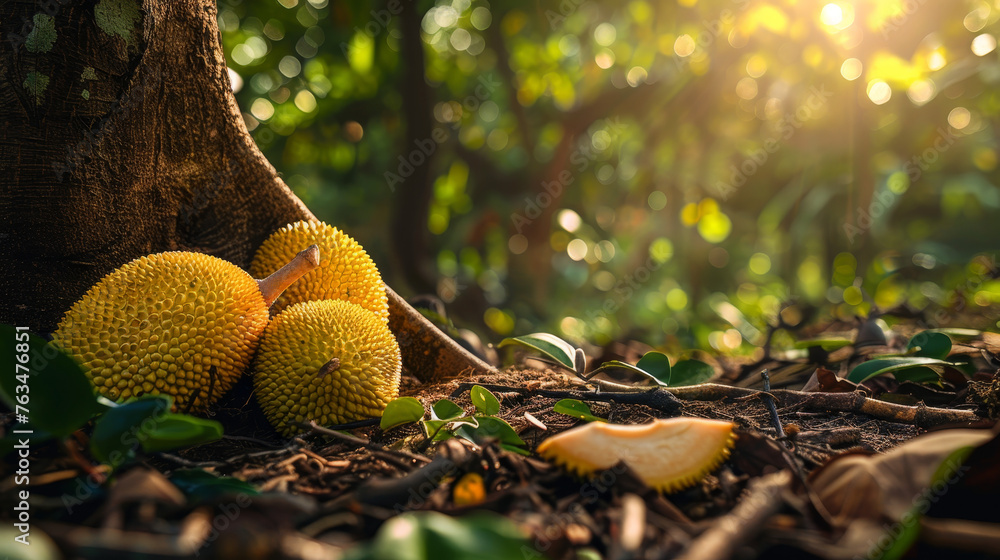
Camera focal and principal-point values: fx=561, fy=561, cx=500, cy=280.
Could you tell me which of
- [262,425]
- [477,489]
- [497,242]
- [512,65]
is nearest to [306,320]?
[262,425]

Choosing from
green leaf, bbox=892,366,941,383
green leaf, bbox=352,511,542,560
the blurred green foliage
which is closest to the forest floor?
green leaf, bbox=352,511,542,560

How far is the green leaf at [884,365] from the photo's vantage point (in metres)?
1.08

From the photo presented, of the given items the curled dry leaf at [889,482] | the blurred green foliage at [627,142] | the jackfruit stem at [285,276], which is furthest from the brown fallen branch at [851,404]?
the blurred green foliage at [627,142]

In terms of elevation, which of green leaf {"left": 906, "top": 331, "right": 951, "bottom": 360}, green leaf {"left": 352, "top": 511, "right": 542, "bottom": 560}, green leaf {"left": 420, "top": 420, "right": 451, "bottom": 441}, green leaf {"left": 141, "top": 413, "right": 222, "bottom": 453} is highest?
green leaf {"left": 352, "top": 511, "right": 542, "bottom": 560}

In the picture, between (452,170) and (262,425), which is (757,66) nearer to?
(452,170)

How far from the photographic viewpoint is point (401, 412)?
890 mm

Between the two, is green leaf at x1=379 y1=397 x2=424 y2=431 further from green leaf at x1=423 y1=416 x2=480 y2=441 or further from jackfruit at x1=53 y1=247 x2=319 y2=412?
jackfruit at x1=53 y1=247 x2=319 y2=412

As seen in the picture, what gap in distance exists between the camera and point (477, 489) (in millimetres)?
642

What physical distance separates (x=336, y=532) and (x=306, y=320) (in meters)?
0.54

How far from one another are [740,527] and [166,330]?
0.87 m

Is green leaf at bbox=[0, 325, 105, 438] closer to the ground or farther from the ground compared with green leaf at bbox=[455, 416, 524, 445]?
farther from the ground

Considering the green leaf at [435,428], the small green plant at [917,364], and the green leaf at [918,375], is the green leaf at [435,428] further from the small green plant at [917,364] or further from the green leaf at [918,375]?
the green leaf at [918,375]

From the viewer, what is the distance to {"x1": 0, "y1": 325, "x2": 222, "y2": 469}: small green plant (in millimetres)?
587

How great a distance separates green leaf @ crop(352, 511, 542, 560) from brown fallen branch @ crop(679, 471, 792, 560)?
0.15 meters
